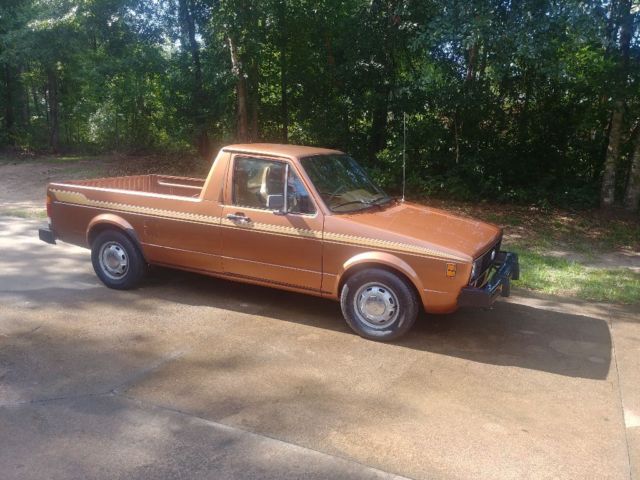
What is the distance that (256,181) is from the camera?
5.86 metres

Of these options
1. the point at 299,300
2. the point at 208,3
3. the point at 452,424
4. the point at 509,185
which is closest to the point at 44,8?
the point at 208,3

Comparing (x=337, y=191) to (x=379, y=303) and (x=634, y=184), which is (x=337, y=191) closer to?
(x=379, y=303)

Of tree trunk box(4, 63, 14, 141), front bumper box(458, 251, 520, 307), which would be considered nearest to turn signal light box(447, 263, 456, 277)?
front bumper box(458, 251, 520, 307)

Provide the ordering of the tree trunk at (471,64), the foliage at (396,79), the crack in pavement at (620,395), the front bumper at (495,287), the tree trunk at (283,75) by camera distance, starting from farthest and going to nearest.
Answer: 1. the tree trunk at (283,75)
2. the tree trunk at (471,64)
3. the foliage at (396,79)
4. the front bumper at (495,287)
5. the crack in pavement at (620,395)

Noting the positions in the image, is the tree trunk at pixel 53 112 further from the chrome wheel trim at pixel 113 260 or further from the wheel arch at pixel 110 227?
the chrome wheel trim at pixel 113 260

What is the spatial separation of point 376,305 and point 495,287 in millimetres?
1067

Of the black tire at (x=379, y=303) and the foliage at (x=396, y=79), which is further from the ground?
the foliage at (x=396, y=79)

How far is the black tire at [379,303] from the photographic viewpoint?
512cm

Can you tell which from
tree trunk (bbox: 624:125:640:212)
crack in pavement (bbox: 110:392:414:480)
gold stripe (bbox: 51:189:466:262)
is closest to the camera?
crack in pavement (bbox: 110:392:414:480)

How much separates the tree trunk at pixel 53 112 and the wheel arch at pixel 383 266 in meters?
20.4

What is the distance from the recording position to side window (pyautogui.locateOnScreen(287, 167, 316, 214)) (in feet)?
18.1

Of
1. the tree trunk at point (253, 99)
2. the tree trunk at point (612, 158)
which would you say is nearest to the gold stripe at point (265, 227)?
the tree trunk at point (612, 158)

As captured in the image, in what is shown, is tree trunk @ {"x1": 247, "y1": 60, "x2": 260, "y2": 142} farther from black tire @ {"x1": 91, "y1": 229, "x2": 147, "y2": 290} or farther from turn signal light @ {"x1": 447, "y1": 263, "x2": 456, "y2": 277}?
turn signal light @ {"x1": 447, "y1": 263, "x2": 456, "y2": 277}

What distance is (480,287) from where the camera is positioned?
17.0ft
